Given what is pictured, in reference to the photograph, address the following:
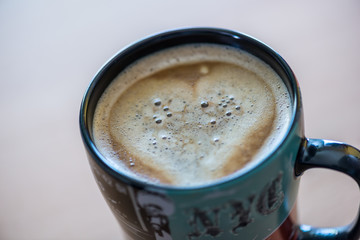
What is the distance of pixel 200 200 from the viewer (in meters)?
0.41

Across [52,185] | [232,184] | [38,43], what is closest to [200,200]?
[232,184]

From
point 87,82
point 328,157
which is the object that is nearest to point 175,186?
point 328,157

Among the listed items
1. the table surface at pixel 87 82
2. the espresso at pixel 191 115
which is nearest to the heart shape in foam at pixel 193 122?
the espresso at pixel 191 115

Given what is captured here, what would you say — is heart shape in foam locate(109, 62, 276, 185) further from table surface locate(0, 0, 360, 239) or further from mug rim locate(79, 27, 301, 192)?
table surface locate(0, 0, 360, 239)

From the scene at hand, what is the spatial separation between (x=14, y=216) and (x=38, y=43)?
0.36m

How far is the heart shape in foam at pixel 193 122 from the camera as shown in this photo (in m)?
0.48

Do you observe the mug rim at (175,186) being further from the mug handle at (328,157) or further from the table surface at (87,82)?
the table surface at (87,82)

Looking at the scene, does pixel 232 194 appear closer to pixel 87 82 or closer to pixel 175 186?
pixel 175 186

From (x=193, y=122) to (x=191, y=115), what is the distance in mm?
12

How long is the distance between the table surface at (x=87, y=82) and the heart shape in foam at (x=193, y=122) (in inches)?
9.6

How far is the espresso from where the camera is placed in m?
0.48

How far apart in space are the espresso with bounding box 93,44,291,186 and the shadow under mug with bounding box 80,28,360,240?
0.03m

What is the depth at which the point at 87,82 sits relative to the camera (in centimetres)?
90

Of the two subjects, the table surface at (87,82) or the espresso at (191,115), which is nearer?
the espresso at (191,115)
